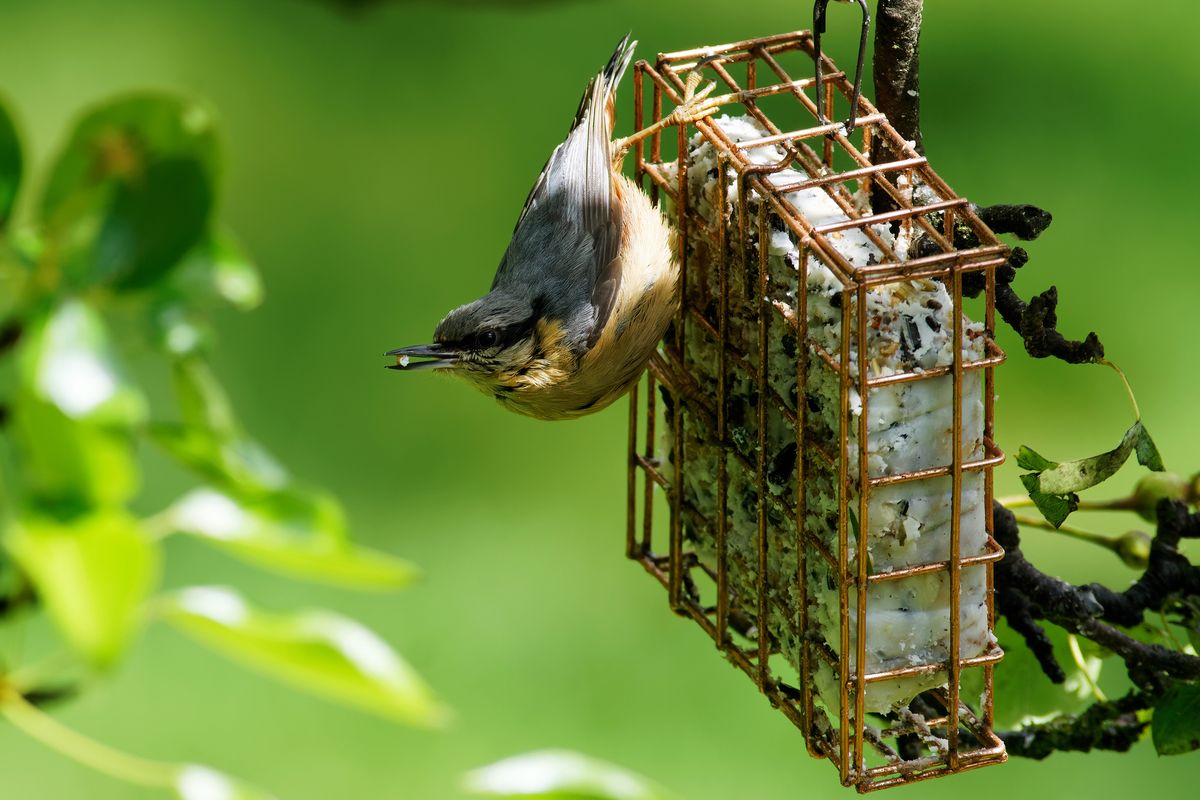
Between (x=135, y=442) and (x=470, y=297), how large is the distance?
4.10 meters

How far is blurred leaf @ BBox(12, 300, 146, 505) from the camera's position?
480 millimetres

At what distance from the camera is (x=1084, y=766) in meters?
3.72

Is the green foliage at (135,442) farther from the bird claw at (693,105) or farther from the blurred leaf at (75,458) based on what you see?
the bird claw at (693,105)

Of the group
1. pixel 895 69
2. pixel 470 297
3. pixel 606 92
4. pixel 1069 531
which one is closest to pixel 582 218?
pixel 606 92

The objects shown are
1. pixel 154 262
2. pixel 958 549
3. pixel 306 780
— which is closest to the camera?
pixel 154 262

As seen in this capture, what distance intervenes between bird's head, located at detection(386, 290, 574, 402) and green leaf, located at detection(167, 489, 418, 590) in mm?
1617

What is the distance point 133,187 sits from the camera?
0.56 meters

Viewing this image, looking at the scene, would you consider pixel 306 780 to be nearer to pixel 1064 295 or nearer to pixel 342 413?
pixel 342 413

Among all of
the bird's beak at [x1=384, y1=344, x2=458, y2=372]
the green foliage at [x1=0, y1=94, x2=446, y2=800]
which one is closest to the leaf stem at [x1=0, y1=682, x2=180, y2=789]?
the green foliage at [x1=0, y1=94, x2=446, y2=800]

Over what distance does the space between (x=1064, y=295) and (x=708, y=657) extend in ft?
4.89

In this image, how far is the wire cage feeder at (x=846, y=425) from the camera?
4.90 ft

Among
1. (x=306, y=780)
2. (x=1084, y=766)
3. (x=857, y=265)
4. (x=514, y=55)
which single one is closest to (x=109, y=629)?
(x=857, y=265)

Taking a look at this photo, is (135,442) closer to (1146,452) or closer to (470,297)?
(1146,452)

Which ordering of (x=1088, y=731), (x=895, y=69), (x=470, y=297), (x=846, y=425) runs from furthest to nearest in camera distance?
1. (x=470, y=297)
2. (x=1088, y=731)
3. (x=895, y=69)
4. (x=846, y=425)
